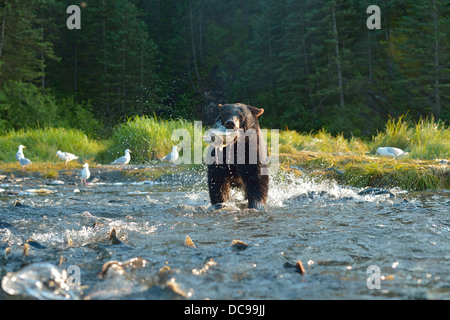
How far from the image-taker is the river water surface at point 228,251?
2.31 meters

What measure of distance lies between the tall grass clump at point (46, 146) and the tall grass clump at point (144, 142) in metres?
0.69

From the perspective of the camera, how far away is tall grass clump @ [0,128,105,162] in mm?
11648

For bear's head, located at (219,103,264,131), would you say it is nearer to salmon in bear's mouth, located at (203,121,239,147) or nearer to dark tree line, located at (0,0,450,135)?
salmon in bear's mouth, located at (203,121,239,147)

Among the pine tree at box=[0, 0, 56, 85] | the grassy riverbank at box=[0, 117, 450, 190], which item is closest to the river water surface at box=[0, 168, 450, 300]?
the grassy riverbank at box=[0, 117, 450, 190]

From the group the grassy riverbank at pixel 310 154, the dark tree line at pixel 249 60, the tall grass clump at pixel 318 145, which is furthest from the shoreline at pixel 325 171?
the dark tree line at pixel 249 60

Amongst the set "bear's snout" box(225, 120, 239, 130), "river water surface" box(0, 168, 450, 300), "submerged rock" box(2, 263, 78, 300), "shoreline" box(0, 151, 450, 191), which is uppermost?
"bear's snout" box(225, 120, 239, 130)

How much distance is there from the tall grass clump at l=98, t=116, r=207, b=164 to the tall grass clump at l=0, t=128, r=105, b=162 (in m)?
0.69

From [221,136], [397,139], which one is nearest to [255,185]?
[221,136]

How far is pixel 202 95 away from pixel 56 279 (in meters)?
30.0

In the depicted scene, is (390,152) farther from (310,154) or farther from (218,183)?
(218,183)

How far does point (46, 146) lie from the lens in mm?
12039

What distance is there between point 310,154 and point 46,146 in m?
7.29

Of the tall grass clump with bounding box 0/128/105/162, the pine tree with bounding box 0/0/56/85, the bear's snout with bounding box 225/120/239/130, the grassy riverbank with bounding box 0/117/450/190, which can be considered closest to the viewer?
the bear's snout with bounding box 225/120/239/130

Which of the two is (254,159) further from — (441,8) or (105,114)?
(105,114)
